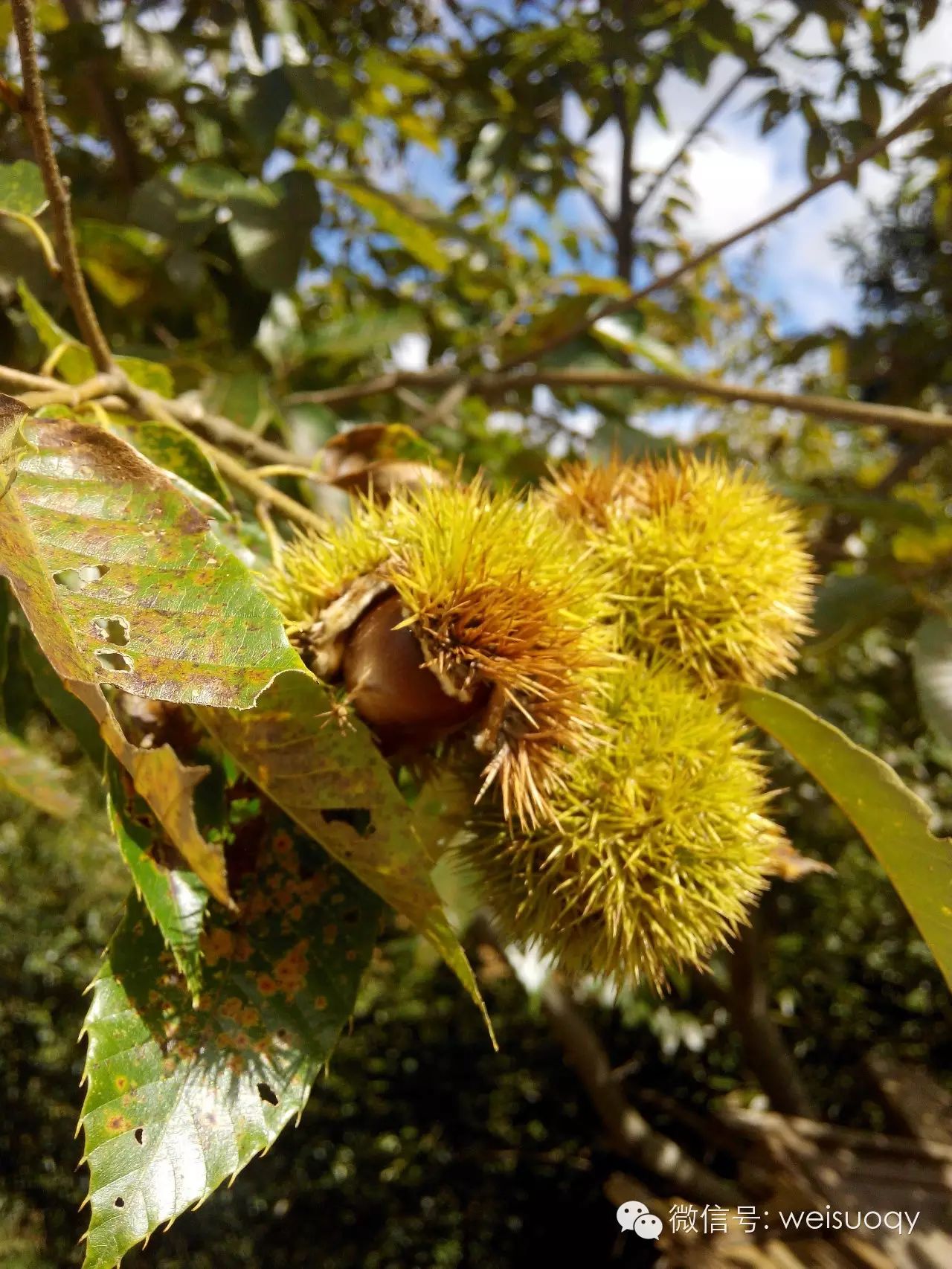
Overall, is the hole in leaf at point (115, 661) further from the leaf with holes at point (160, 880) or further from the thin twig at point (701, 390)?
the thin twig at point (701, 390)

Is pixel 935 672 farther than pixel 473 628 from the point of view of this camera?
Yes

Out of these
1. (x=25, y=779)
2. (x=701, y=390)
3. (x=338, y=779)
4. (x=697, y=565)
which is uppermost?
(x=701, y=390)

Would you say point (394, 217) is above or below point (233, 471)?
above

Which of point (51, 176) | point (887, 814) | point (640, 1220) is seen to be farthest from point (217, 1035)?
point (640, 1220)

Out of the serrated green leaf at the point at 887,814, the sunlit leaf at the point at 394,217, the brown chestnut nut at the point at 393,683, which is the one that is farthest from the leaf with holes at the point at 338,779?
the sunlit leaf at the point at 394,217

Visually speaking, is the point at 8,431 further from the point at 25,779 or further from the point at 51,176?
the point at 25,779

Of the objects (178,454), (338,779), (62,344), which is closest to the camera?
(338,779)

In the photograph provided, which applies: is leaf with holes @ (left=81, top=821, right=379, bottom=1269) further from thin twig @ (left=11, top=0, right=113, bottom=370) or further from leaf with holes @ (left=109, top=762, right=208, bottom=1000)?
thin twig @ (left=11, top=0, right=113, bottom=370)

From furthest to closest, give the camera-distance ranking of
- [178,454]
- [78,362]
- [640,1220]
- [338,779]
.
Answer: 1. [640,1220]
2. [78,362]
3. [178,454]
4. [338,779]
